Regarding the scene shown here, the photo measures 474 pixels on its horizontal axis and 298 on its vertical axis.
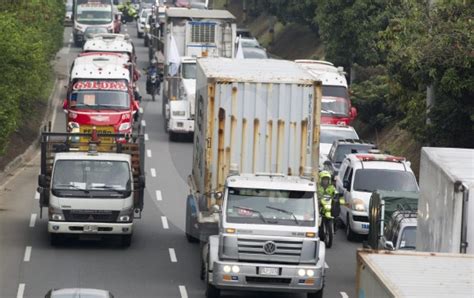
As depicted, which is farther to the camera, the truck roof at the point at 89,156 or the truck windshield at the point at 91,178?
Result: the truck roof at the point at 89,156

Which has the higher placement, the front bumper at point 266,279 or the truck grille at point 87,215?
the front bumper at point 266,279

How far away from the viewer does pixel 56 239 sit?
98.7 ft

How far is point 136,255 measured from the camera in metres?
29.8

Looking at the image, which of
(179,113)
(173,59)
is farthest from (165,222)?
(173,59)

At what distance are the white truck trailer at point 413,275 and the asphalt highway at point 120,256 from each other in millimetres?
11351

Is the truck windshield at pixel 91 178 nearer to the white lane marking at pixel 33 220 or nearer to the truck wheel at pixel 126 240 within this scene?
the truck wheel at pixel 126 240

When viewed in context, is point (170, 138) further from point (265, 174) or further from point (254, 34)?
point (254, 34)

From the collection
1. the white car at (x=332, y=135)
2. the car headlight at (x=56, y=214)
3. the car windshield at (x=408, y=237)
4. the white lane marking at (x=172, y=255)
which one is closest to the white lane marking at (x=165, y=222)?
the white lane marking at (x=172, y=255)

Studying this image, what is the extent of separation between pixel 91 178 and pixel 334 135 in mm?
13221

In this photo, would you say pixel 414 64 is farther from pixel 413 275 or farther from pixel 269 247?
pixel 413 275

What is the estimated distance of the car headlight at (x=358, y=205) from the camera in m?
32.2

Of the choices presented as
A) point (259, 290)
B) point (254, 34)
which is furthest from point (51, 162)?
point (254, 34)

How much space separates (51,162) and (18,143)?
1426cm

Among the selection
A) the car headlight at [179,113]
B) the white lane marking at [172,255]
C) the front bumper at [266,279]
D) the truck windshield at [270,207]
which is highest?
the truck windshield at [270,207]
